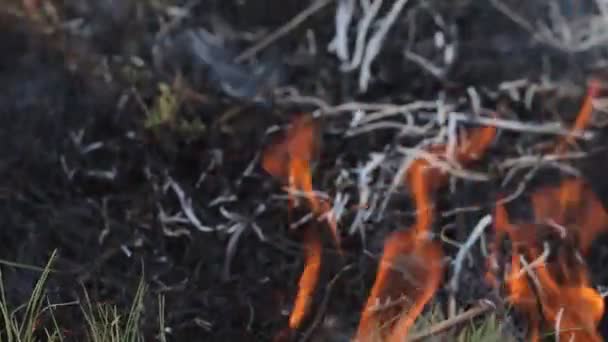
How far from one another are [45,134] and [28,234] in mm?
181

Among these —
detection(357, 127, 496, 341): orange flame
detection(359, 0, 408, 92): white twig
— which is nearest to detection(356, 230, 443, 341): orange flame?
detection(357, 127, 496, 341): orange flame

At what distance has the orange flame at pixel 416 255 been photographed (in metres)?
Answer: 1.47

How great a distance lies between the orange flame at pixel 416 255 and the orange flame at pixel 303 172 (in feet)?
0.35

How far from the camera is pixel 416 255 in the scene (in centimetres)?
153

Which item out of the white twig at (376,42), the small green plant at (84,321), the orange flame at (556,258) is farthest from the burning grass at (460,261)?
the small green plant at (84,321)

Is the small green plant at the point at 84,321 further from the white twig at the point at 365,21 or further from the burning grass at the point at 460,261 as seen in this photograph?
the white twig at the point at 365,21

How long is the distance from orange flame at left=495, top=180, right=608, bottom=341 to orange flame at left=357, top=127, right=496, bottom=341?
12 centimetres

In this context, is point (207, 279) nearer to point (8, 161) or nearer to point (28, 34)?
point (8, 161)

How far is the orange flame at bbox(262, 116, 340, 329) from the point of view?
1562 millimetres

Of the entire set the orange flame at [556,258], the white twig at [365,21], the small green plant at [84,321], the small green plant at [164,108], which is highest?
the white twig at [365,21]

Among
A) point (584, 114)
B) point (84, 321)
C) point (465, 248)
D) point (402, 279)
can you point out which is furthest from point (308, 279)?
point (584, 114)

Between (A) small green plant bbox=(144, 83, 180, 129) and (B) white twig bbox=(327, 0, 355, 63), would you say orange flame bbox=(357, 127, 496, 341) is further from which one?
(A) small green plant bbox=(144, 83, 180, 129)

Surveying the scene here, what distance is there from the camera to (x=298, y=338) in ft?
4.98

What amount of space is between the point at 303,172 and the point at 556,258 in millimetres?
461
